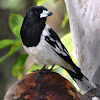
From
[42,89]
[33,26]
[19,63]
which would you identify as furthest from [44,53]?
[19,63]

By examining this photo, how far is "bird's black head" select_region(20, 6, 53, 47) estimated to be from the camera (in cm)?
181

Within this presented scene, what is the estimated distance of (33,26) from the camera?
6.04 ft

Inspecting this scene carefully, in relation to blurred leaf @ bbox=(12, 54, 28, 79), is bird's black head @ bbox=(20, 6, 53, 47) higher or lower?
higher

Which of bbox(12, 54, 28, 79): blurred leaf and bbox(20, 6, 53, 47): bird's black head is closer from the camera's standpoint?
bbox(20, 6, 53, 47): bird's black head

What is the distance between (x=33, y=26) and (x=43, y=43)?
5.3 inches

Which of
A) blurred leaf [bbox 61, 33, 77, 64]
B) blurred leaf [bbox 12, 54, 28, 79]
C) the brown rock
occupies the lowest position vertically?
blurred leaf [bbox 12, 54, 28, 79]

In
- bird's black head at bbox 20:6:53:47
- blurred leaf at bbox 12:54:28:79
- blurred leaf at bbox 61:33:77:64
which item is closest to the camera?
bird's black head at bbox 20:6:53:47

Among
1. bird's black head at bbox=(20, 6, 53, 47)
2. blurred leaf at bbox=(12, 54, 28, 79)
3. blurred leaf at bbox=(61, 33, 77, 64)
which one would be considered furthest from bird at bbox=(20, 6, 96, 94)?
blurred leaf at bbox=(12, 54, 28, 79)

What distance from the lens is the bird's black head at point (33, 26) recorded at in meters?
1.81

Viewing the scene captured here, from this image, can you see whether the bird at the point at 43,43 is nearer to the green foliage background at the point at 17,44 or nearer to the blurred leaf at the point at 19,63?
the green foliage background at the point at 17,44

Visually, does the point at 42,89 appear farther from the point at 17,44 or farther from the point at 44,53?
the point at 17,44

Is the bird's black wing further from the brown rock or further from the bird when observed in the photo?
the brown rock

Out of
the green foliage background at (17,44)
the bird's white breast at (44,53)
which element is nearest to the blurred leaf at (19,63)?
the green foliage background at (17,44)

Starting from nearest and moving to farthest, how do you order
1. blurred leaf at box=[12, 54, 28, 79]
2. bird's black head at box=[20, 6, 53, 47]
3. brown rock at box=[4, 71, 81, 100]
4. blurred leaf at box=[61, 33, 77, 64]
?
→ brown rock at box=[4, 71, 81, 100] → bird's black head at box=[20, 6, 53, 47] → blurred leaf at box=[61, 33, 77, 64] → blurred leaf at box=[12, 54, 28, 79]
